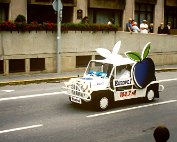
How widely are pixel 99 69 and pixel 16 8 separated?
11.8 meters

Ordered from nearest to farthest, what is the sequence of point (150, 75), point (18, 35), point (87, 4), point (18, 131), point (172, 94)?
point (18, 131) → point (150, 75) → point (172, 94) → point (18, 35) → point (87, 4)

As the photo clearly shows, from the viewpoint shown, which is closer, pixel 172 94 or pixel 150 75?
pixel 150 75

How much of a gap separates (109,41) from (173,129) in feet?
42.9

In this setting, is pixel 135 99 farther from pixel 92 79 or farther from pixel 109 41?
pixel 109 41

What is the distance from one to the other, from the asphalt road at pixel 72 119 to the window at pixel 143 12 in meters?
17.9

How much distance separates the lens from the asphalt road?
31.3 feet

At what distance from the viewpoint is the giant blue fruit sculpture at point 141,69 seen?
529 inches

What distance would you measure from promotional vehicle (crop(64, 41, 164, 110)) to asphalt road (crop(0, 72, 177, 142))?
368 millimetres

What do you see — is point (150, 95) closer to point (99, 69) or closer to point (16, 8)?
point (99, 69)

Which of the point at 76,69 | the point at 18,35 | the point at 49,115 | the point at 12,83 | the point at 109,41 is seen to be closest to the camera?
the point at 49,115

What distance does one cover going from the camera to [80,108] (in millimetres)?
12836

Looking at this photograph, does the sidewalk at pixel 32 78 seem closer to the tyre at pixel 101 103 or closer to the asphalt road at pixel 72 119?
the asphalt road at pixel 72 119

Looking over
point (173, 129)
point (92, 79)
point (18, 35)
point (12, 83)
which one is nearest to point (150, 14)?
point (18, 35)

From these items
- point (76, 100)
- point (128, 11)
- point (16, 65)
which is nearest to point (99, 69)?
point (76, 100)
